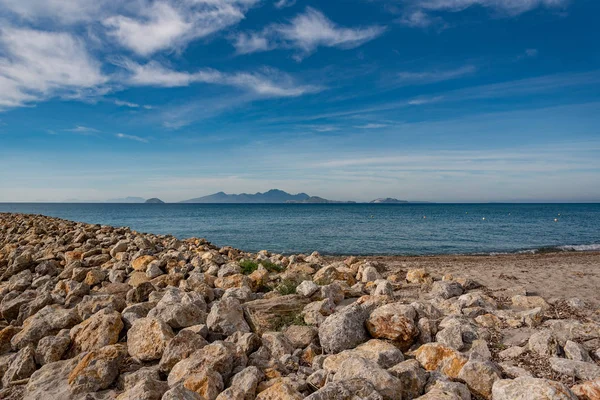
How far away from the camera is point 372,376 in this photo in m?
3.91

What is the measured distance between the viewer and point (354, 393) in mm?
3643

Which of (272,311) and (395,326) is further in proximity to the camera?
(272,311)

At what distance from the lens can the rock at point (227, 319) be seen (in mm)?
5738

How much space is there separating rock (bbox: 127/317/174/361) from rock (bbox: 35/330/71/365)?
104 cm

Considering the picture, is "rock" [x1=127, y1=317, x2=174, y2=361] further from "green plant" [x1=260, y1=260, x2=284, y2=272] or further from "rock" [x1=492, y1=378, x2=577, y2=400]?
"green plant" [x1=260, y1=260, x2=284, y2=272]

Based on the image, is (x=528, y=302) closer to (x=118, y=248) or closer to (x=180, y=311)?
(x=180, y=311)

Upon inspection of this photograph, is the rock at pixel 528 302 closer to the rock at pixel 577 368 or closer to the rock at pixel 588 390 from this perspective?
the rock at pixel 577 368

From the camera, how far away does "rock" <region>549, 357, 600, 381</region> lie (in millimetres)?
4051

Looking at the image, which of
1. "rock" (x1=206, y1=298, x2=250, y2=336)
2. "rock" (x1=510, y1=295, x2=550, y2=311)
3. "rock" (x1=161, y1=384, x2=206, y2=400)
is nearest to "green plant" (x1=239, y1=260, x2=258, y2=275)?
"rock" (x1=206, y1=298, x2=250, y2=336)

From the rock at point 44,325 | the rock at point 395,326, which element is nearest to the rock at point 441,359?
the rock at point 395,326

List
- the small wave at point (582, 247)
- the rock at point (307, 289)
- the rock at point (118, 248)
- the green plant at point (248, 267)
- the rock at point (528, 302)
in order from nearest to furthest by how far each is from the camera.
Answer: the rock at point (528, 302) → the rock at point (307, 289) → the green plant at point (248, 267) → the rock at point (118, 248) → the small wave at point (582, 247)

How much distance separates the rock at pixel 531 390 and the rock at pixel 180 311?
4216 mm

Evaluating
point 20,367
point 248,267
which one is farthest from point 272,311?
point 248,267

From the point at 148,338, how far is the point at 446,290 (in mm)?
5996
